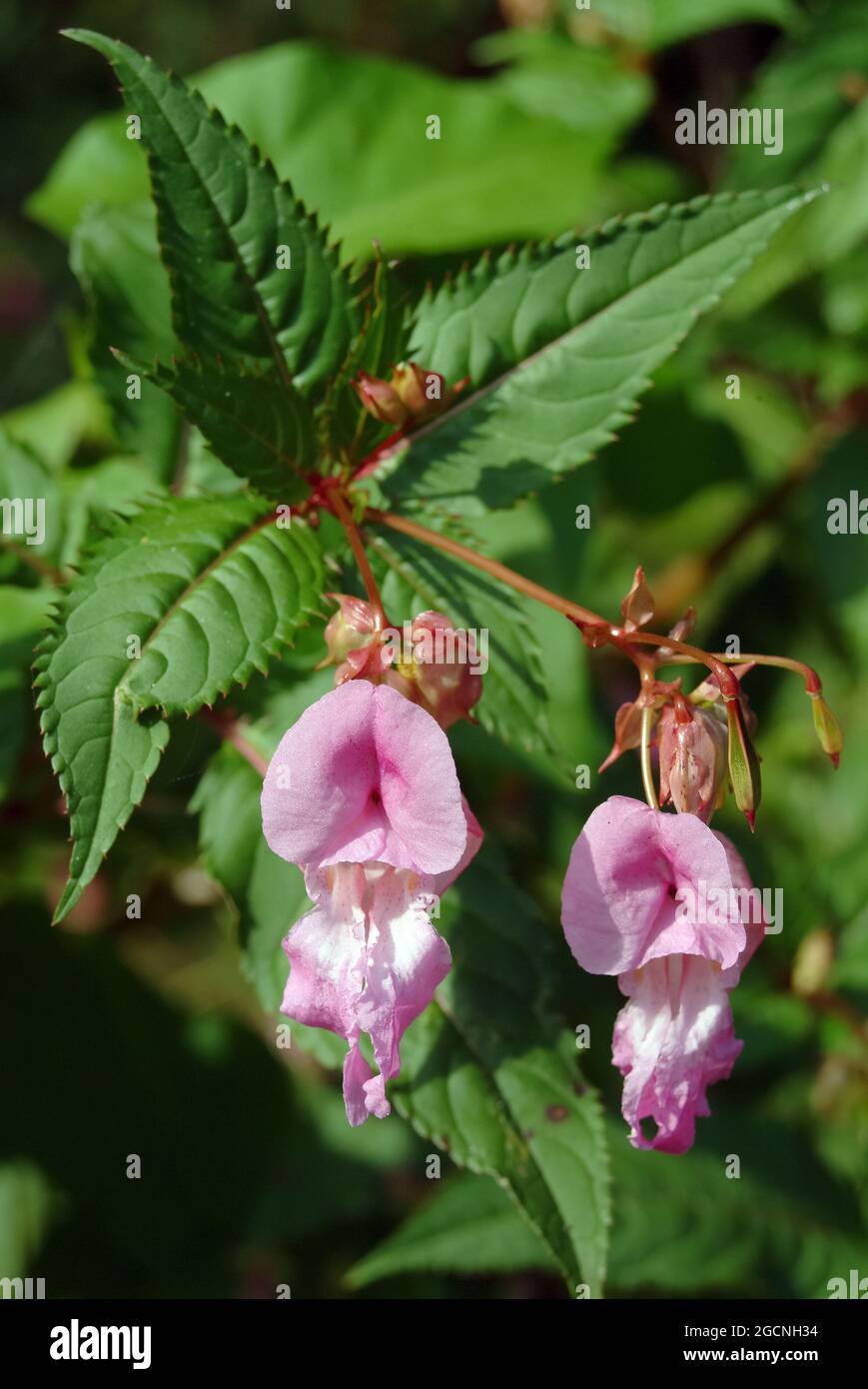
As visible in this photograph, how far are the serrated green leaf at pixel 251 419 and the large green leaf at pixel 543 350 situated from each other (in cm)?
11

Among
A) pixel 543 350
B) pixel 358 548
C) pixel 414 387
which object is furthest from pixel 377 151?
pixel 358 548

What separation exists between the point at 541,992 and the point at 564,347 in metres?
0.68

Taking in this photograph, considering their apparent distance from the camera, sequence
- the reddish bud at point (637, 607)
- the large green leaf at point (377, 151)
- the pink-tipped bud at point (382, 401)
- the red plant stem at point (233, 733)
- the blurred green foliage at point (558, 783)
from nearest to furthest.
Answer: the reddish bud at point (637, 607) < the pink-tipped bud at point (382, 401) < the red plant stem at point (233, 733) < the blurred green foliage at point (558, 783) < the large green leaf at point (377, 151)

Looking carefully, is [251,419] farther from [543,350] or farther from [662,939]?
[662,939]

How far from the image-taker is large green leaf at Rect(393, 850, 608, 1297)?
1.26 meters

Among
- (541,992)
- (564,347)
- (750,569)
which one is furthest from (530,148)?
(541,992)

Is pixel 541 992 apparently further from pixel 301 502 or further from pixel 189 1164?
pixel 189 1164

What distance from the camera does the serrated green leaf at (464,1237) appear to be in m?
1.90

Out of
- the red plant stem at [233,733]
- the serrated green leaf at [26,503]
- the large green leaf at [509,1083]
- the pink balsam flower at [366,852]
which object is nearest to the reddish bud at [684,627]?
the pink balsam flower at [366,852]

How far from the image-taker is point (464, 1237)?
6.38 ft

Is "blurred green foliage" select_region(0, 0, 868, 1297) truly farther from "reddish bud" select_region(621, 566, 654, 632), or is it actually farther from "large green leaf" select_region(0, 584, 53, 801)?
"reddish bud" select_region(621, 566, 654, 632)

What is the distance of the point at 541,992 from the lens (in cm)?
139

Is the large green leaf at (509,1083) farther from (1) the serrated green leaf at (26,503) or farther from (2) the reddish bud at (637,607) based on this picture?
(1) the serrated green leaf at (26,503)

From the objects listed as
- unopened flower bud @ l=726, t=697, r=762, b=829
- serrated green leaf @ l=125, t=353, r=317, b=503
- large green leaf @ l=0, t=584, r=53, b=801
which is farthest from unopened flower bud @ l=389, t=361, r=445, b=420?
large green leaf @ l=0, t=584, r=53, b=801
